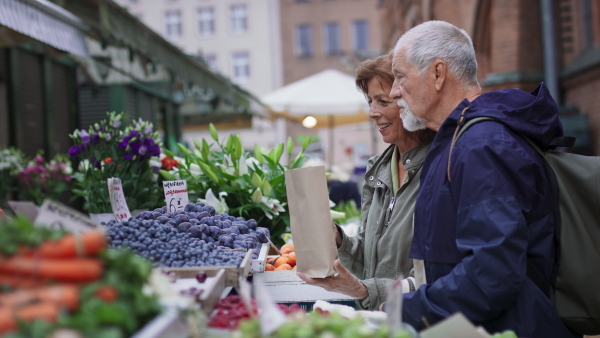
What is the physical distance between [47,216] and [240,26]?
3344cm

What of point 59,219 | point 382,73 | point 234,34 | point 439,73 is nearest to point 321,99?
point 382,73

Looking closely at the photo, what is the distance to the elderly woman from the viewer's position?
2.46 meters

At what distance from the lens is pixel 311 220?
2000 millimetres

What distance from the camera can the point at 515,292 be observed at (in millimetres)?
1801

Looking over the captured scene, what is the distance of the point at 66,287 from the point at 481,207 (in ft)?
3.81

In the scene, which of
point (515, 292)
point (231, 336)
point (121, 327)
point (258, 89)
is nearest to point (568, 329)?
point (515, 292)

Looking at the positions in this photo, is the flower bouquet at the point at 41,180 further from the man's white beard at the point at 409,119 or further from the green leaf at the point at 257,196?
the man's white beard at the point at 409,119

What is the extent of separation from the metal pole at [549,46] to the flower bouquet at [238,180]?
5891 mm

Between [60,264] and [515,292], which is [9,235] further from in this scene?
[515,292]

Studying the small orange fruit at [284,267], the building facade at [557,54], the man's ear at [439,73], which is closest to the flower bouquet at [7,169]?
the small orange fruit at [284,267]

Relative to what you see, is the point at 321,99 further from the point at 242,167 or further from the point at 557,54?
the point at 242,167

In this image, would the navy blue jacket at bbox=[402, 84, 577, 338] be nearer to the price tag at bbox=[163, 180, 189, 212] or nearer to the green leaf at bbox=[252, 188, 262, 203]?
the price tag at bbox=[163, 180, 189, 212]

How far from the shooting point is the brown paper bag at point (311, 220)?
1.98 m

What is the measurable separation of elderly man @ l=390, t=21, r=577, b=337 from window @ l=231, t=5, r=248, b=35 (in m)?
32.5
